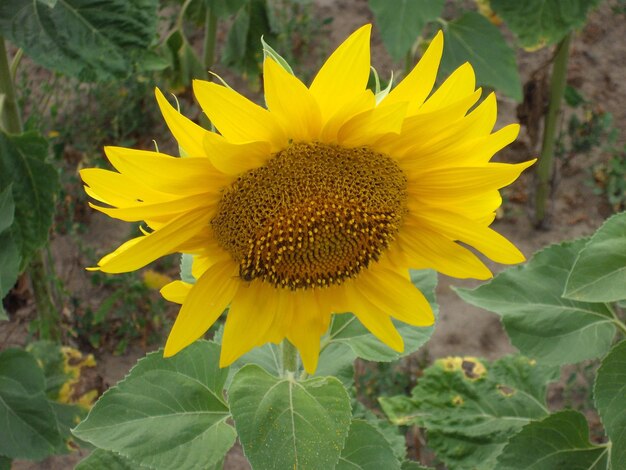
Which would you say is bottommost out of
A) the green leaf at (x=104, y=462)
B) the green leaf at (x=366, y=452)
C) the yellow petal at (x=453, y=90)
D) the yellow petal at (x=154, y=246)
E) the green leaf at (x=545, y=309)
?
the green leaf at (x=104, y=462)

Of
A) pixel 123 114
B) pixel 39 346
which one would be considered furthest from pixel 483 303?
pixel 123 114

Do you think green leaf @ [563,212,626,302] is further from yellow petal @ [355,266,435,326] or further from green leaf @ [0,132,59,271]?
green leaf @ [0,132,59,271]

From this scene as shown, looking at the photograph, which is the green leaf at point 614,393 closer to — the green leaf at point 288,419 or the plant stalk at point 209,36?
the green leaf at point 288,419

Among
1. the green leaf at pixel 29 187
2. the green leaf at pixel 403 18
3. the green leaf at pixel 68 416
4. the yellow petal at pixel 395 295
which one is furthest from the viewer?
the green leaf at pixel 403 18

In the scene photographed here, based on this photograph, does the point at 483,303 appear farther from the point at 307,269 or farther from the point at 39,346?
the point at 39,346

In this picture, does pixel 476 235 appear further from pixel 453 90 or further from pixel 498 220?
pixel 498 220

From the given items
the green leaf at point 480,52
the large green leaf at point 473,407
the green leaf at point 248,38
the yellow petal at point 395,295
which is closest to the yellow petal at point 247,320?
the yellow petal at point 395,295

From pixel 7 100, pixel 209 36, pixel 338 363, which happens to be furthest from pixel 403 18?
pixel 338 363
